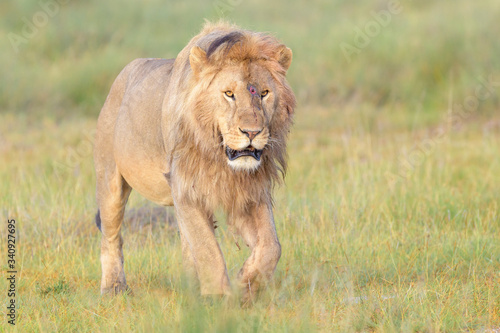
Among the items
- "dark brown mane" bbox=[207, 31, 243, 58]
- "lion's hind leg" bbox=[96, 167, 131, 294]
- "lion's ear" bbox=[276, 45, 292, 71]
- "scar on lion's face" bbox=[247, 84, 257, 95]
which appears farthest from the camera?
"lion's hind leg" bbox=[96, 167, 131, 294]

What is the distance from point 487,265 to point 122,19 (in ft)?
36.0

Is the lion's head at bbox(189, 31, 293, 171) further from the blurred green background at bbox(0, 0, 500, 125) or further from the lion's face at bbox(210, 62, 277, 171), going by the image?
the blurred green background at bbox(0, 0, 500, 125)

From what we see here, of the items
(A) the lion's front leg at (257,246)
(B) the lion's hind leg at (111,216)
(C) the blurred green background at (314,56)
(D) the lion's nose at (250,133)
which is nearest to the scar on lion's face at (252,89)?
(D) the lion's nose at (250,133)

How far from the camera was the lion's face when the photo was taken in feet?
11.0

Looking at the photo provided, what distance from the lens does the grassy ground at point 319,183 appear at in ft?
12.0

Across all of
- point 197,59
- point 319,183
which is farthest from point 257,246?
point 319,183

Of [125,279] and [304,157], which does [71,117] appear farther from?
[125,279]

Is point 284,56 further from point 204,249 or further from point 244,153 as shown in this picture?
point 204,249

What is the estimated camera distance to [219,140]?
3.54 m

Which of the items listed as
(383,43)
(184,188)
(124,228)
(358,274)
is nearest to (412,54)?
(383,43)

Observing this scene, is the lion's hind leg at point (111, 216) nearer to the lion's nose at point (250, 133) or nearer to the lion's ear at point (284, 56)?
the lion's ear at point (284, 56)

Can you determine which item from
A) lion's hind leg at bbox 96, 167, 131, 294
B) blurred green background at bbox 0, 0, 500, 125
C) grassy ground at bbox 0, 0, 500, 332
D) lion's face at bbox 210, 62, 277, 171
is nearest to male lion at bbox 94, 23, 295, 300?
lion's face at bbox 210, 62, 277, 171

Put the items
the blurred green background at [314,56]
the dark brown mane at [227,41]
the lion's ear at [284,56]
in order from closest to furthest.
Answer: the dark brown mane at [227,41]
the lion's ear at [284,56]
the blurred green background at [314,56]

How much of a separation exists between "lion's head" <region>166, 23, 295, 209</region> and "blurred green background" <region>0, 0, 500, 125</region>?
7345mm
